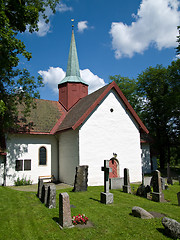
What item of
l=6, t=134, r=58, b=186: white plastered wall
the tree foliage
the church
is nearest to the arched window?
the church

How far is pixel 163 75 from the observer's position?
2825 cm

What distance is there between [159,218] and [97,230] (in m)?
2.50

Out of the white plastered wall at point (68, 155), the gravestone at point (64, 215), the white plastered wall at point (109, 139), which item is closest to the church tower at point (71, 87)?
the white plastered wall at point (68, 155)

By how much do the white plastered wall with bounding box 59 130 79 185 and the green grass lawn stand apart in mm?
5539

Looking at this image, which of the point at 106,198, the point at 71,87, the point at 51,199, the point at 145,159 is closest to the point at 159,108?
the point at 145,159

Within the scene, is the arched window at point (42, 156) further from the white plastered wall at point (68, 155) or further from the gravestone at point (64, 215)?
the gravestone at point (64, 215)

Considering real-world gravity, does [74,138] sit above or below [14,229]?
above

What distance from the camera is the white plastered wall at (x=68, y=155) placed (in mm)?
15007

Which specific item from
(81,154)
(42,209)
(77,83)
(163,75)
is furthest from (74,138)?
(163,75)

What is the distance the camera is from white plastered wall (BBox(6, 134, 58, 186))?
51.9 feet

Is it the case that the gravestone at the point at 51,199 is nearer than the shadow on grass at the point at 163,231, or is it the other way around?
the shadow on grass at the point at 163,231

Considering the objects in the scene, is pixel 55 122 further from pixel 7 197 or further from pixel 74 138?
pixel 7 197

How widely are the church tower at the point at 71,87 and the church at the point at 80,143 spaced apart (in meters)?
3.60

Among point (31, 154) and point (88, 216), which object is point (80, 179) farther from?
point (31, 154)
